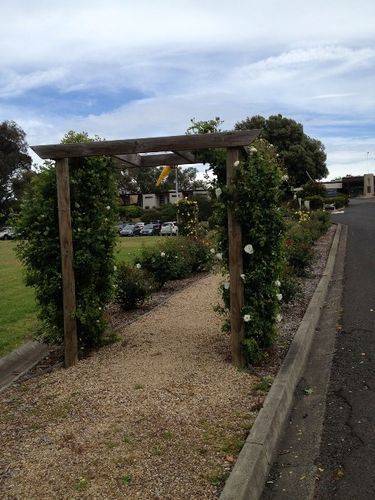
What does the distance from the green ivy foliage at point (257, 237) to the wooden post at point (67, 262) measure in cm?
166

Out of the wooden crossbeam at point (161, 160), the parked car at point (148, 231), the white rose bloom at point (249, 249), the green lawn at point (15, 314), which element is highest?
the wooden crossbeam at point (161, 160)

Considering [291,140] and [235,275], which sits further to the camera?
[291,140]

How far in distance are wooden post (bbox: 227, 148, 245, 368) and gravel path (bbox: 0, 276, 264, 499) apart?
0.22 meters

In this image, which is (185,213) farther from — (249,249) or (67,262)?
(249,249)

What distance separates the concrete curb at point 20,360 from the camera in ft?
Result: 20.2

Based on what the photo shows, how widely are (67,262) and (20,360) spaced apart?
5.68 ft

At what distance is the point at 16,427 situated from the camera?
4352 millimetres

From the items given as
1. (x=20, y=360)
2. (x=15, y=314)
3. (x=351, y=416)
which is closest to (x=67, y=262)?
(x=20, y=360)

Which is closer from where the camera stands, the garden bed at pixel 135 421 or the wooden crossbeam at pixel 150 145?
the garden bed at pixel 135 421

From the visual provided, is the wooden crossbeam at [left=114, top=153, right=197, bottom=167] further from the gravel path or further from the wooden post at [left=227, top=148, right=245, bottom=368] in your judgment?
the gravel path

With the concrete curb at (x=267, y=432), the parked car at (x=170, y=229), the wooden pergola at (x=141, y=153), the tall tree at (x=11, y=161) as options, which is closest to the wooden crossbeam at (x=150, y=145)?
the wooden pergola at (x=141, y=153)

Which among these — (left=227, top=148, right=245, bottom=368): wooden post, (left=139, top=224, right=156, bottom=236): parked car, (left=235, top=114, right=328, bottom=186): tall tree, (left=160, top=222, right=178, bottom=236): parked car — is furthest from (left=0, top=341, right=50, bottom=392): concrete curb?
(left=235, top=114, right=328, bottom=186): tall tree

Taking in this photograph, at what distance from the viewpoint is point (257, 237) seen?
5.47m

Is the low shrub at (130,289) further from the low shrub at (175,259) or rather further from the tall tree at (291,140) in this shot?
the tall tree at (291,140)
